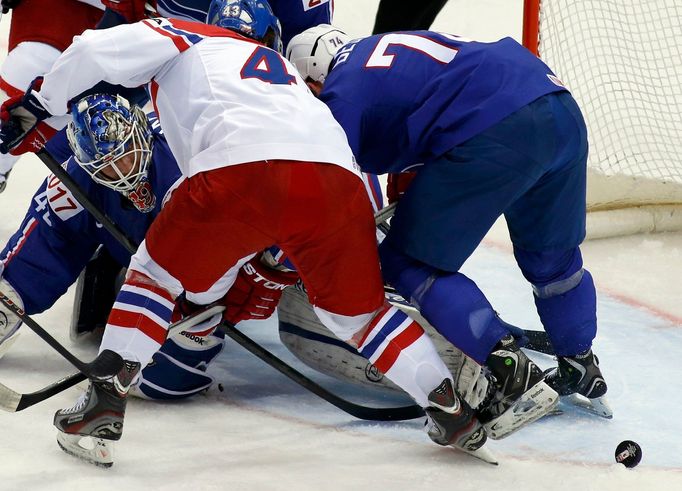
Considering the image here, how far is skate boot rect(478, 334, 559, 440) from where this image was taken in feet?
7.41

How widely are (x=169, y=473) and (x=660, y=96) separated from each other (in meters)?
2.54

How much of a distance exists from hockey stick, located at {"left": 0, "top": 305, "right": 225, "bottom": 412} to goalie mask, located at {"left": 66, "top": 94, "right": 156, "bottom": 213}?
0.31 metres

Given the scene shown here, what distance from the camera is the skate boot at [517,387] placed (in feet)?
7.41

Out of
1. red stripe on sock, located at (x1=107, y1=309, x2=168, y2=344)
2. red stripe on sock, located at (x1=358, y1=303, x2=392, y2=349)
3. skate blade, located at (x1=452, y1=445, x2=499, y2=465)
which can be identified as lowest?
skate blade, located at (x1=452, y1=445, x2=499, y2=465)

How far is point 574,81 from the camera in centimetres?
390

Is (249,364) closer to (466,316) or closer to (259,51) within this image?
(466,316)

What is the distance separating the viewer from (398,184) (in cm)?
269

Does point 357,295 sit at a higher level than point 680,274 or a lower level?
higher

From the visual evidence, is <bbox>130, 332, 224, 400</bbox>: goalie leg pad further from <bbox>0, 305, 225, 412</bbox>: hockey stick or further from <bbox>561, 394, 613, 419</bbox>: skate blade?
<bbox>561, 394, 613, 419</bbox>: skate blade

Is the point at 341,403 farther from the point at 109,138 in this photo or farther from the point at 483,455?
the point at 109,138

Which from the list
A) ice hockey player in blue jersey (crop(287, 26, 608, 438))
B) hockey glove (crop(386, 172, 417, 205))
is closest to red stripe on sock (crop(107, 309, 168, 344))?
ice hockey player in blue jersey (crop(287, 26, 608, 438))

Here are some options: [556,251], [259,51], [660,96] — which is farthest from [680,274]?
[259,51]

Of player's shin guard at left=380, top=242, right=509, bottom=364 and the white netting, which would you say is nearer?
player's shin guard at left=380, top=242, right=509, bottom=364

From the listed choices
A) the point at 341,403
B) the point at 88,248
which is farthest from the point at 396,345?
the point at 88,248
